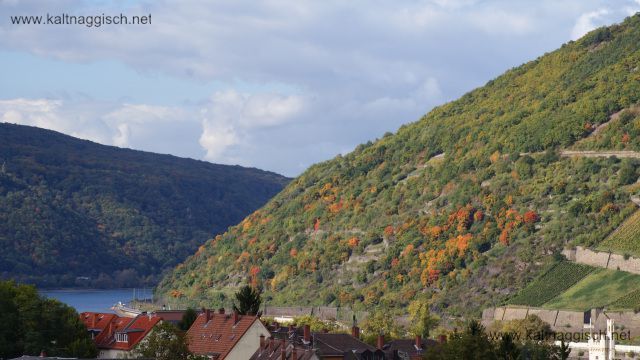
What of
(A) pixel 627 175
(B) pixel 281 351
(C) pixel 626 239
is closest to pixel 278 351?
(B) pixel 281 351

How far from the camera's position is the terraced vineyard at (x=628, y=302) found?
150163 millimetres

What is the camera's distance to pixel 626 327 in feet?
484

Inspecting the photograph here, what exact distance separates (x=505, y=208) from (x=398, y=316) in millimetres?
29182

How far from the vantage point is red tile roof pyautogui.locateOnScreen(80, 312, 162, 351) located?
4742 inches

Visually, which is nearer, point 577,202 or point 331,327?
point 331,327

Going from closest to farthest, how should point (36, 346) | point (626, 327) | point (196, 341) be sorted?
point (36, 346) → point (196, 341) → point (626, 327)

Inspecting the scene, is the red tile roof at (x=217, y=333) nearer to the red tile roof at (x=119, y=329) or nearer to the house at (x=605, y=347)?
the red tile roof at (x=119, y=329)

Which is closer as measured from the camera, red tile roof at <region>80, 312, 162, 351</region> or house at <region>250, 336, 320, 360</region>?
house at <region>250, 336, 320, 360</region>

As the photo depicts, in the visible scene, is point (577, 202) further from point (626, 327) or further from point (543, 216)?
point (626, 327)

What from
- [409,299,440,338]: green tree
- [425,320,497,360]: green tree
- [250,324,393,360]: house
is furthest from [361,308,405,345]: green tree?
[425,320,497,360]: green tree

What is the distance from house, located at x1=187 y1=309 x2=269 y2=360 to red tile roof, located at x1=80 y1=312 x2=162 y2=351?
5.57 metres

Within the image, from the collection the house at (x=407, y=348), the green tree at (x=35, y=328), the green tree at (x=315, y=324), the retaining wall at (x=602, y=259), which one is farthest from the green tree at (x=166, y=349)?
the retaining wall at (x=602, y=259)

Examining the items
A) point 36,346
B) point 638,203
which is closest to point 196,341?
point 36,346

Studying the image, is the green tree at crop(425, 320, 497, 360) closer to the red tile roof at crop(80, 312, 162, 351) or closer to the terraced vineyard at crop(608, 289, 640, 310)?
the red tile roof at crop(80, 312, 162, 351)
